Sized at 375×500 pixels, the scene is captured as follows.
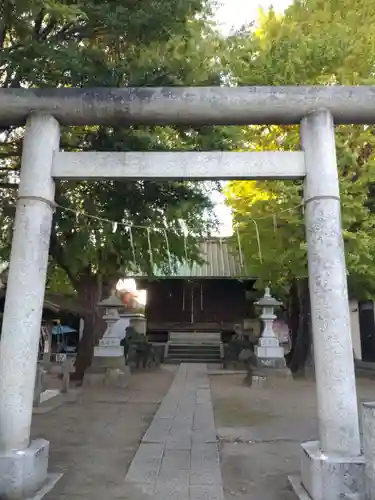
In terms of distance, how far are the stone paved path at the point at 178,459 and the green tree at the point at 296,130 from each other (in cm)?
397

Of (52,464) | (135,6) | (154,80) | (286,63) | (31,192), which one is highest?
(286,63)

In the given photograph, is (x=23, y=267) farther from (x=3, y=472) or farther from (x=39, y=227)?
(x=3, y=472)

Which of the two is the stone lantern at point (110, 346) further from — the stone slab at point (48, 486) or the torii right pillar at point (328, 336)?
the torii right pillar at point (328, 336)

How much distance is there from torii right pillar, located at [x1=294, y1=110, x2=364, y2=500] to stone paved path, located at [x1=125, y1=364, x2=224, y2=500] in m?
1.08

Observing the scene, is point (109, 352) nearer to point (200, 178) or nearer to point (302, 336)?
point (302, 336)

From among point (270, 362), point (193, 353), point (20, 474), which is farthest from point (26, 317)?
point (193, 353)

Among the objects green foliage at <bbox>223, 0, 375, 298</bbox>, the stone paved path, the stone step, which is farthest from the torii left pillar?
the stone step

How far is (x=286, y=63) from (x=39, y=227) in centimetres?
713

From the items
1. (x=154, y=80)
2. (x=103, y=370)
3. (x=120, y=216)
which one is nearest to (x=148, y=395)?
(x=103, y=370)

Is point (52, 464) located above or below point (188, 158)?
below

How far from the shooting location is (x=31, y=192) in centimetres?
456

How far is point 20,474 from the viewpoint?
3.96 meters

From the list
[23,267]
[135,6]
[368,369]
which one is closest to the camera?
[23,267]

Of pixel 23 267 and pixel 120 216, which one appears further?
pixel 120 216
